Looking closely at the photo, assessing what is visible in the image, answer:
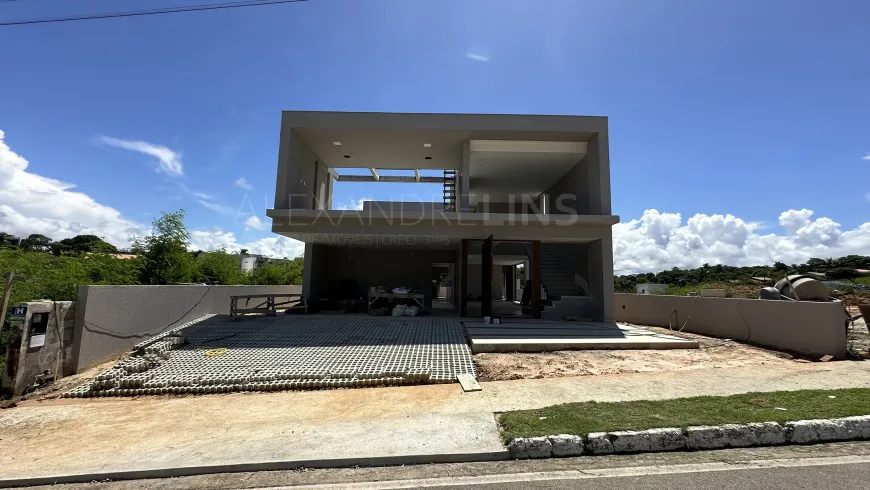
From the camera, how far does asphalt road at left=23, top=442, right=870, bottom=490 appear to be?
3.17 m

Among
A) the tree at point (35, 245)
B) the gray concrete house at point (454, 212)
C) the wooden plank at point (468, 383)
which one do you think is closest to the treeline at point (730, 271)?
the gray concrete house at point (454, 212)

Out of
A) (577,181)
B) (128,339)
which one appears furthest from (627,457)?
(577,181)

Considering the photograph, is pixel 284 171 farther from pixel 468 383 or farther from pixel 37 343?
pixel 468 383

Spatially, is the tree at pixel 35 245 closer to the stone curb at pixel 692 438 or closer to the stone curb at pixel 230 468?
the stone curb at pixel 230 468

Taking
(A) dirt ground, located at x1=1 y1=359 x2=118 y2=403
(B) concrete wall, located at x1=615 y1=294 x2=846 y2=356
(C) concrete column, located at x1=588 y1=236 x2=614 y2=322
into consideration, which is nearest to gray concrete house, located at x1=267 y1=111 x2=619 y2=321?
(C) concrete column, located at x1=588 y1=236 x2=614 y2=322

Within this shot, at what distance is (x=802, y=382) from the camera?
6043 millimetres

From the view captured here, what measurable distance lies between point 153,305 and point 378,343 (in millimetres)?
6141

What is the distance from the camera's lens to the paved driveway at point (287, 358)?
267 inches

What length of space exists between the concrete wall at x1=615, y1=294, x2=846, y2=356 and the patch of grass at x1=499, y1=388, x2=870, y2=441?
415cm

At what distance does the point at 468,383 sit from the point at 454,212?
8083 mm

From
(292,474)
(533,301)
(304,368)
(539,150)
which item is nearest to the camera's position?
(292,474)

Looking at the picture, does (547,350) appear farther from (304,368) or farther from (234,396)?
(234,396)

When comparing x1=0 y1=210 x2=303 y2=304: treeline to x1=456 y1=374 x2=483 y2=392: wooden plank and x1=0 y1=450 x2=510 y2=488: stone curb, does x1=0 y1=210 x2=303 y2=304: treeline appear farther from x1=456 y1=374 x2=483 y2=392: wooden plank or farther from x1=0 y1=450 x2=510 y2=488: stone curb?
x1=456 y1=374 x2=483 y2=392: wooden plank

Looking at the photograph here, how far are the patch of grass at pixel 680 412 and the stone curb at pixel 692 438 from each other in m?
0.11
